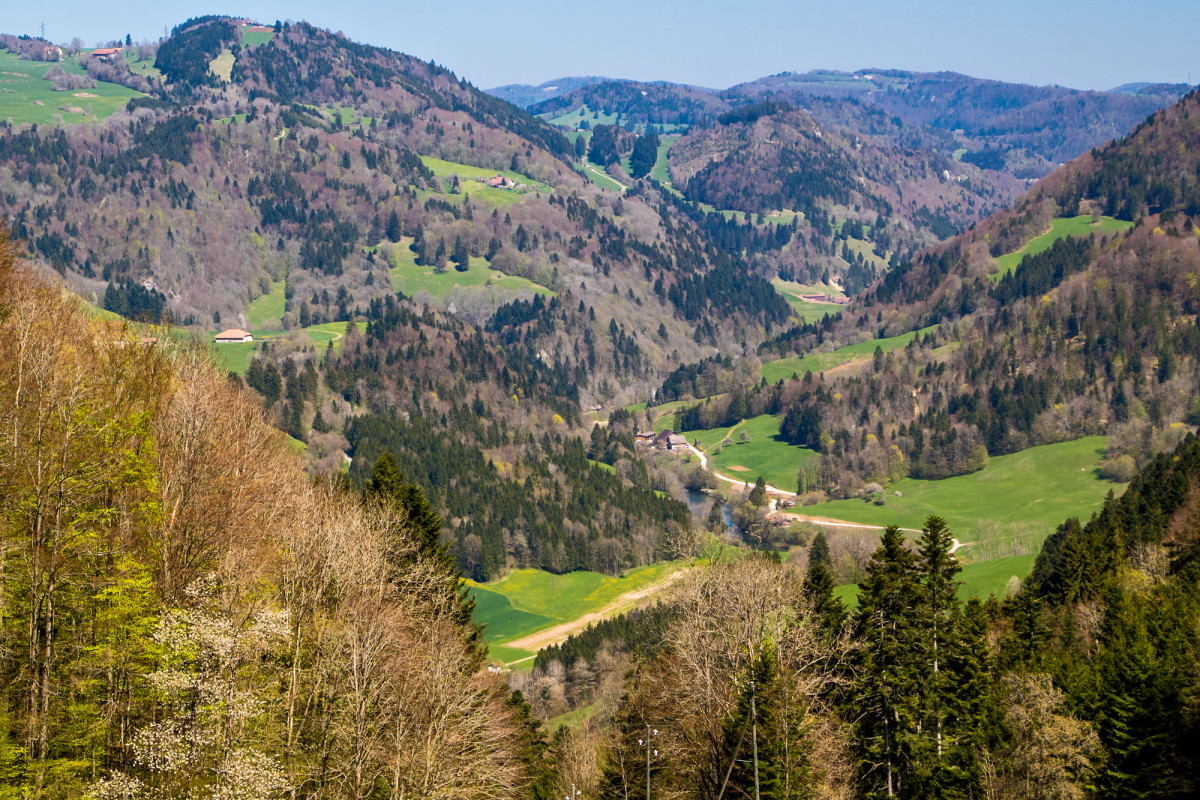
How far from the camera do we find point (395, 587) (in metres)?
60.7

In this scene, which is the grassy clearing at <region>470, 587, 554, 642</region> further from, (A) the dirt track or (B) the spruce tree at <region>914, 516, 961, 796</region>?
(B) the spruce tree at <region>914, 516, 961, 796</region>

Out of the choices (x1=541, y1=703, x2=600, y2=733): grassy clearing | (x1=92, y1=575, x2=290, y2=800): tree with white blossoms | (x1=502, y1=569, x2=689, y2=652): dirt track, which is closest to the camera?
(x1=92, y1=575, x2=290, y2=800): tree with white blossoms

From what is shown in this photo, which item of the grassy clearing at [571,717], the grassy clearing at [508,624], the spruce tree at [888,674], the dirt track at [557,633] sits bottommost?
the grassy clearing at [508,624]

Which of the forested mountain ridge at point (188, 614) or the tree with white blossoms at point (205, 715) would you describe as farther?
the forested mountain ridge at point (188, 614)

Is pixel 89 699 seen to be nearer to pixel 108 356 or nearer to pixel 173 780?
pixel 173 780

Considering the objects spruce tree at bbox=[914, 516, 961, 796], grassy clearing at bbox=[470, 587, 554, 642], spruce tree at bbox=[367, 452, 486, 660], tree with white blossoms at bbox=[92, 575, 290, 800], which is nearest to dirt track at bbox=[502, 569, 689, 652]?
grassy clearing at bbox=[470, 587, 554, 642]

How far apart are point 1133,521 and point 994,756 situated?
236 ft

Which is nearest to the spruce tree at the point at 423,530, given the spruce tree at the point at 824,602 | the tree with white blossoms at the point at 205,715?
the spruce tree at the point at 824,602

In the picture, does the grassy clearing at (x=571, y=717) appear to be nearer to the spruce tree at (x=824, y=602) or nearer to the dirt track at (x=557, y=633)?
the dirt track at (x=557, y=633)

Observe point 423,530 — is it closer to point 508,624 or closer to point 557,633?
point 557,633

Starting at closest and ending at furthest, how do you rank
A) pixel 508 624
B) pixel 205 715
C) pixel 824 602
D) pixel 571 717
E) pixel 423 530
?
pixel 205 715 → pixel 423 530 → pixel 824 602 → pixel 571 717 → pixel 508 624

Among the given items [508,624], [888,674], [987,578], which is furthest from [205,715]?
[508,624]

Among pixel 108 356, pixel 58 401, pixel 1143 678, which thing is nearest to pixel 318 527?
pixel 108 356

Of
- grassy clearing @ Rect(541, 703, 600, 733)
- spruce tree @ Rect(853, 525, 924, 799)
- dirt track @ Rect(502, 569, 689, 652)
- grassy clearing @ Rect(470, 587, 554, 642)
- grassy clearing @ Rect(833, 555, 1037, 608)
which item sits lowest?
grassy clearing @ Rect(470, 587, 554, 642)
